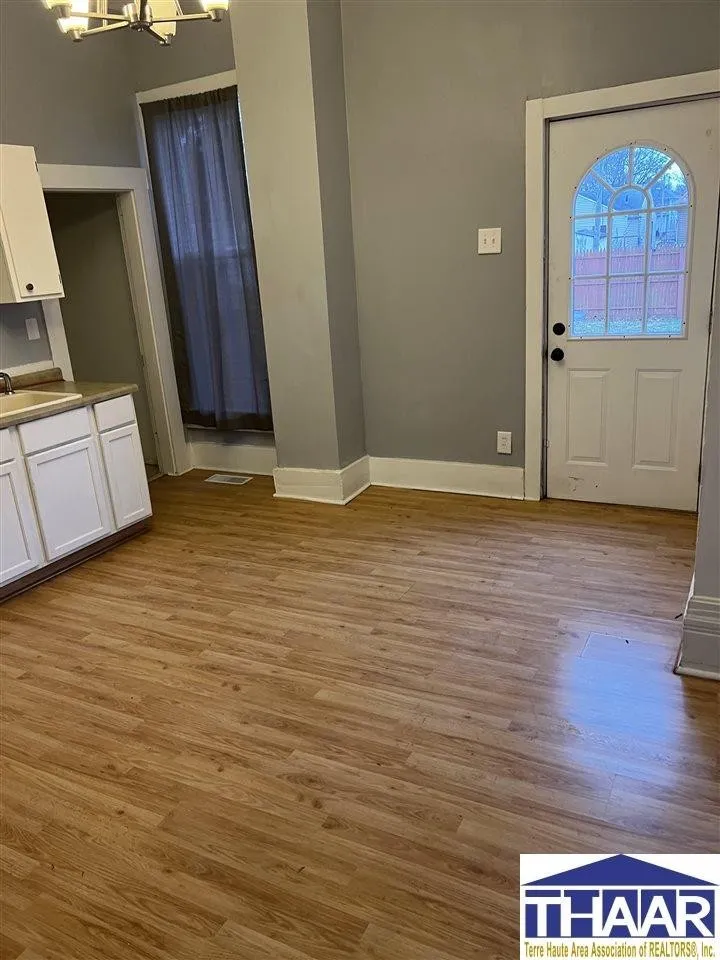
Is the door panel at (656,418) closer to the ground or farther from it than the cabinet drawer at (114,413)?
closer to the ground

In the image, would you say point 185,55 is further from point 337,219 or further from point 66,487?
point 66,487

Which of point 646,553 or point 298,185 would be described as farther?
point 298,185

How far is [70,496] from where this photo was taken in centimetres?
366

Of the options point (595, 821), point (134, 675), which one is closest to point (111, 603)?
point (134, 675)

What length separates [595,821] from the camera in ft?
6.25

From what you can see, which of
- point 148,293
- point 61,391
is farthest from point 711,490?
point 148,293

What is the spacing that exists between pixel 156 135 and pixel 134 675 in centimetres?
350

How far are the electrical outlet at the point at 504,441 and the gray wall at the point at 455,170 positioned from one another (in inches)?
1.6

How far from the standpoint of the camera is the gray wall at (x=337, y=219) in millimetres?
3893

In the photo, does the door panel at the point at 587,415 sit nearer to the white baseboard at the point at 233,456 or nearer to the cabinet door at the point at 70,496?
the white baseboard at the point at 233,456

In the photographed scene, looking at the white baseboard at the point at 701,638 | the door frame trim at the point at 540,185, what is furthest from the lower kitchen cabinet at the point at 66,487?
the white baseboard at the point at 701,638

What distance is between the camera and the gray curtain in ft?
14.6

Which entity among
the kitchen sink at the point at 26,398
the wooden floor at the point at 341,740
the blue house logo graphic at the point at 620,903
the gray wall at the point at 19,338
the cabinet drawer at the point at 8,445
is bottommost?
the blue house logo graphic at the point at 620,903

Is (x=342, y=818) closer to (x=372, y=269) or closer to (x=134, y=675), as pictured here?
(x=134, y=675)
